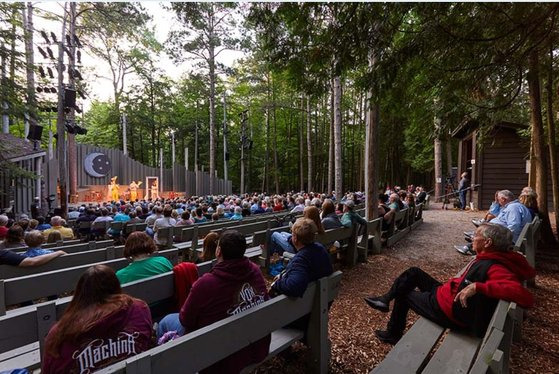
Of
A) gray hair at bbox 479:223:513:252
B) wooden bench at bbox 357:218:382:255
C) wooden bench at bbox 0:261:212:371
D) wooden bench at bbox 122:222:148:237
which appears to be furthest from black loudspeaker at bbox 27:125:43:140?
gray hair at bbox 479:223:513:252

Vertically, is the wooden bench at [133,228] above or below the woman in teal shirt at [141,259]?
below

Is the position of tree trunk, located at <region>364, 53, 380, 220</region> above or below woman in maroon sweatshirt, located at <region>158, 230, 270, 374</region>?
above

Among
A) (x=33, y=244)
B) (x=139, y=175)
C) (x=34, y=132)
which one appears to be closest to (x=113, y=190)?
(x=139, y=175)

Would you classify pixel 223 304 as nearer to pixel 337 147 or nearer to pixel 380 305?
pixel 380 305

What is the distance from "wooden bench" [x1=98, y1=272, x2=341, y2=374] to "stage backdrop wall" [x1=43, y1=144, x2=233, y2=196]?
1984 cm

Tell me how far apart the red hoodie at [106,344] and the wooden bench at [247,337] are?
0.36 meters

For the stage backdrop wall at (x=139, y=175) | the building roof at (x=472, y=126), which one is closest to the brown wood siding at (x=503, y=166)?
the building roof at (x=472, y=126)

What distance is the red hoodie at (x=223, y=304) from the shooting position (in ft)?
6.50

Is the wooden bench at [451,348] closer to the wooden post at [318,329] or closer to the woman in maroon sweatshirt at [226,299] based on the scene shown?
the wooden post at [318,329]

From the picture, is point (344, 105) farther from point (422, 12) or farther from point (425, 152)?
point (422, 12)

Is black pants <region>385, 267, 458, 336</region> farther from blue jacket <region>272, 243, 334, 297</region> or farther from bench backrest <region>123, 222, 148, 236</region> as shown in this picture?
bench backrest <region>123, 222, 148, 236</region>

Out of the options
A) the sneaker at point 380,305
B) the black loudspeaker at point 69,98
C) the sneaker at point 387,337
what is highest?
the black loudspeaker at point 69,98

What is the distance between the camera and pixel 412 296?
9.53ft

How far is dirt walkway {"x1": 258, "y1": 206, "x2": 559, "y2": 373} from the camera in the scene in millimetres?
2763
